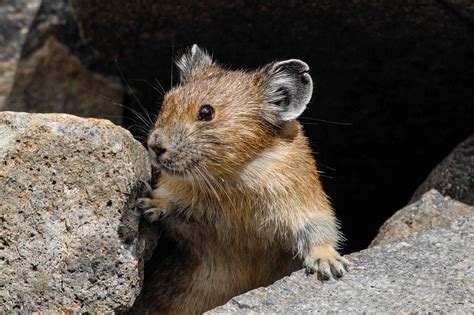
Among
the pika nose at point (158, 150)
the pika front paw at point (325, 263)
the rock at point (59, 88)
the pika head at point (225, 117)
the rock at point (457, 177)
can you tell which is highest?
the pika head at point (225, 117)

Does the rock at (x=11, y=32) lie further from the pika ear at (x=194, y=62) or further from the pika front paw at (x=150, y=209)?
the pika front paw at (x=150, y=209)

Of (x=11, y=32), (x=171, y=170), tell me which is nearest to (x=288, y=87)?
(x=171, y=170)

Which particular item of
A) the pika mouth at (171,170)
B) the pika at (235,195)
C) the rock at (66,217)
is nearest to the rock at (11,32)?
the pika at (235,195)

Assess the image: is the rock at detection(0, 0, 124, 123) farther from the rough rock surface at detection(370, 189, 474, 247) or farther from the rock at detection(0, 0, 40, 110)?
the rough rock surface at detection(370, 189, 474, 247)

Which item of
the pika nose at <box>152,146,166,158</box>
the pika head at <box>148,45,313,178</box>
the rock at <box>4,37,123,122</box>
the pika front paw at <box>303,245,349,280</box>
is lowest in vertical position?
the rock at <box>4,37,123,122</box>

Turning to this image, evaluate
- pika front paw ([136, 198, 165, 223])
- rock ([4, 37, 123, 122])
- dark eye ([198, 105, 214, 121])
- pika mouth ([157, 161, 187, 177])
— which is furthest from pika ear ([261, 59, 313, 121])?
rock ([4, 37, 123, 122])

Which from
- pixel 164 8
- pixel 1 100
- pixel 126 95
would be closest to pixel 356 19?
pixel 164 8

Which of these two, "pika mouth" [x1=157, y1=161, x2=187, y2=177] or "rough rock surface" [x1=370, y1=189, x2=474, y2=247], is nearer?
"pika mouth" [x1=157, y1=161, x2=187, y2=177]

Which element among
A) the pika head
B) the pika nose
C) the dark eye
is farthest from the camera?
the dark eye
